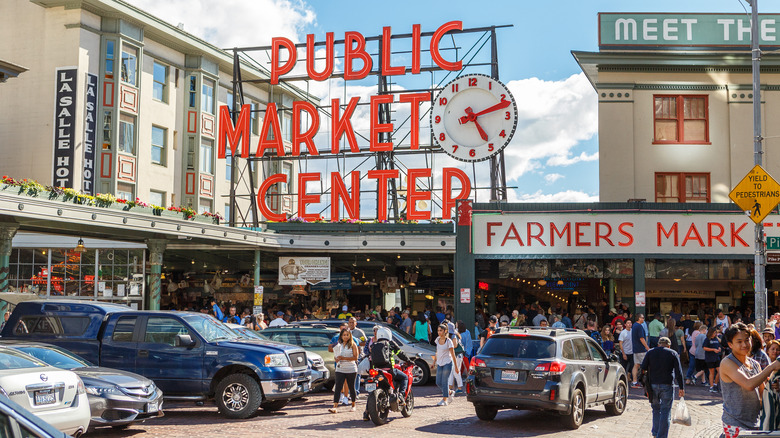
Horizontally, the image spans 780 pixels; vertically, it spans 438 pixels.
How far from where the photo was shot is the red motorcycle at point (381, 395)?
46.8 feet

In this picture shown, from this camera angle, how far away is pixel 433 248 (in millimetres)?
30312

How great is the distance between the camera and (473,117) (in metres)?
35.3

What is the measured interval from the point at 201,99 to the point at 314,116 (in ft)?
31.8

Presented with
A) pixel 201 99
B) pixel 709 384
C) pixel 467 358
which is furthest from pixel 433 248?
pixel 201 99

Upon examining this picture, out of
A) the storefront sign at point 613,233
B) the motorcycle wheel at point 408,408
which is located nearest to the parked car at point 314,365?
the motorcycle wheel at point 408,408

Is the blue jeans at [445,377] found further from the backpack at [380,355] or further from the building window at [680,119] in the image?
the building window at [680,119]

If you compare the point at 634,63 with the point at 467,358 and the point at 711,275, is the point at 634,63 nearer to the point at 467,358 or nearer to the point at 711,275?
the point at 711,275

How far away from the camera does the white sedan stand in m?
9.97

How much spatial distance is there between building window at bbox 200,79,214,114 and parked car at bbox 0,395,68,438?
41313 mm

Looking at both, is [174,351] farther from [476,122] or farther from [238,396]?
[476,122]

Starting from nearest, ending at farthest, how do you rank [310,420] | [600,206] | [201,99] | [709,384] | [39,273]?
[310,420] → [709,384] → [600,206] → [39,273] → [201,99]

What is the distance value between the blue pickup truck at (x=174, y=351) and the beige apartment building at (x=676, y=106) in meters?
18.3

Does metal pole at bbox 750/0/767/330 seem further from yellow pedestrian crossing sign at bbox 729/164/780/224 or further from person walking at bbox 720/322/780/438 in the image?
person walking at bbox 720/322/780/438

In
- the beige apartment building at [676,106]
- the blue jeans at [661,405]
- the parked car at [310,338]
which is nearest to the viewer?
the blue jeans at [661,405]
